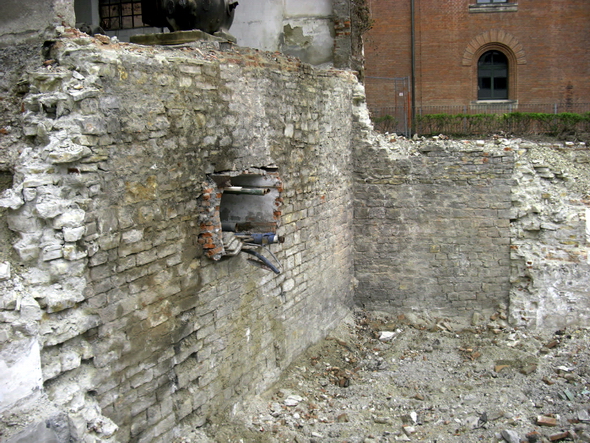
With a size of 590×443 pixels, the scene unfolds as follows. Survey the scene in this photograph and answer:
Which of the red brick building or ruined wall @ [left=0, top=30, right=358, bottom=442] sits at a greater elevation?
the red brick building

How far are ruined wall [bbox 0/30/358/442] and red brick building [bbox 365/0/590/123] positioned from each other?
13.8 m

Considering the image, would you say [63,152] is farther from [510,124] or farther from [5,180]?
[510,124]

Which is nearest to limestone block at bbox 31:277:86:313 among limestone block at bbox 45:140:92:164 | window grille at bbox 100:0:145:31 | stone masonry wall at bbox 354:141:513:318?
limestone block at bbox 45:140:92:164


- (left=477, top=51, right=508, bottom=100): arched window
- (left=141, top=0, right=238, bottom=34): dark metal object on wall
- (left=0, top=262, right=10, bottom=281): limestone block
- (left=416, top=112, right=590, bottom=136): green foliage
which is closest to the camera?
(left=0, top=262, right=10, bottom=281): limestone block

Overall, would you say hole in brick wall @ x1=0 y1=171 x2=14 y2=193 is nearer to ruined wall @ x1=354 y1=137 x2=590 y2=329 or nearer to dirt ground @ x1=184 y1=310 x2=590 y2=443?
dirt ground @ x1=184 y1=310 x2=590 y2=443

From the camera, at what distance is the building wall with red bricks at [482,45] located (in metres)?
18.6

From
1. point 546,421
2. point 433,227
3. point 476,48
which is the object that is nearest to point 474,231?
point 433,227

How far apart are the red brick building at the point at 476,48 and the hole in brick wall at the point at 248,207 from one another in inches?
537

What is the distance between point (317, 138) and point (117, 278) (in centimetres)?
380

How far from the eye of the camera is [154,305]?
4.26 m

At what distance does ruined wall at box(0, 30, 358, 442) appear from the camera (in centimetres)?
346

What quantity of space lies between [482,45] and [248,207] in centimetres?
1568

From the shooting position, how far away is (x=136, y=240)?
4051mm

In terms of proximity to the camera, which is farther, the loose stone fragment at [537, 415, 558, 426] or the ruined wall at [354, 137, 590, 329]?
the ruined wall at [354, 137, 590, 329]
